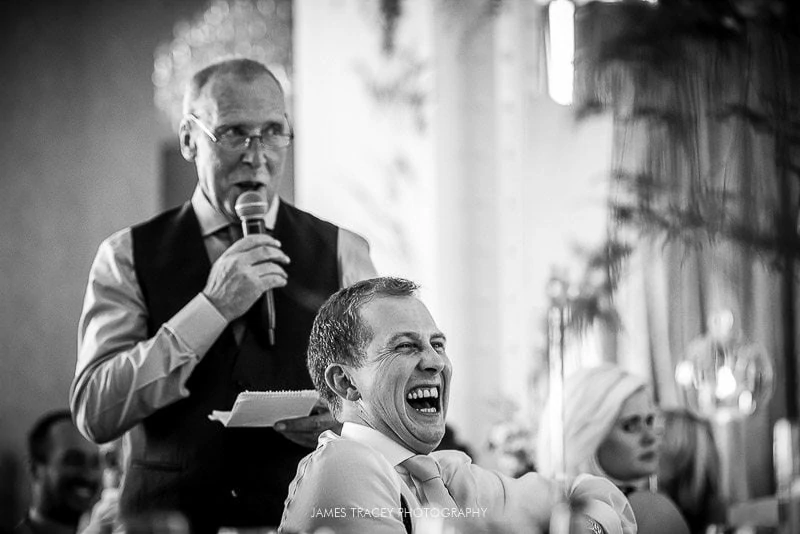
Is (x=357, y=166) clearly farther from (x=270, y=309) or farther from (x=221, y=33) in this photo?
(x=270, y=309)

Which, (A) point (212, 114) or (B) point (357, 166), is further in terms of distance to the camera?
(B) point (357, 166)

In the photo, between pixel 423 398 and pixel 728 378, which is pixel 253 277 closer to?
pixel 423 398

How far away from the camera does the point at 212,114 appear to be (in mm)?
2670

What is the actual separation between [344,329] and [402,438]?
224 millimetres

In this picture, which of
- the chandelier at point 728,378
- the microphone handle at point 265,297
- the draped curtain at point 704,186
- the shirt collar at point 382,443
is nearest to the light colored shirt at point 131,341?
the microphone handle at point 265,297

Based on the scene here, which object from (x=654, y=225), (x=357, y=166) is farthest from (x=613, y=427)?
(x=357, y=166)

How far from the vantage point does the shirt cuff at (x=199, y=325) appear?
2525 mm

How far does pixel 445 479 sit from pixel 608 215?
10.7 ft

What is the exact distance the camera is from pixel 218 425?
258cm

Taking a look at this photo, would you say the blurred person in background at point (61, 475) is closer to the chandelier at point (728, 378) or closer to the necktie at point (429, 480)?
the chandelier at point (728, 378)

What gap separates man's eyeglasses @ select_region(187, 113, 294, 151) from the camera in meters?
2.64

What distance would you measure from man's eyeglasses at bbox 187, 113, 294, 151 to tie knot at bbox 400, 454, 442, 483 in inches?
33.4

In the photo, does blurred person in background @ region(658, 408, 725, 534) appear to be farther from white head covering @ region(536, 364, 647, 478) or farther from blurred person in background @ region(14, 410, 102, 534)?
blurred person in background @ region(14, 410, 102, 534)

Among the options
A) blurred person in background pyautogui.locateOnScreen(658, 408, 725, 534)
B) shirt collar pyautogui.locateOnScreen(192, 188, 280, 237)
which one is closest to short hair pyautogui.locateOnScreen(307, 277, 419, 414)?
shirt collar pyautogui.locateOnScreen(192, 188, 280, 237)
